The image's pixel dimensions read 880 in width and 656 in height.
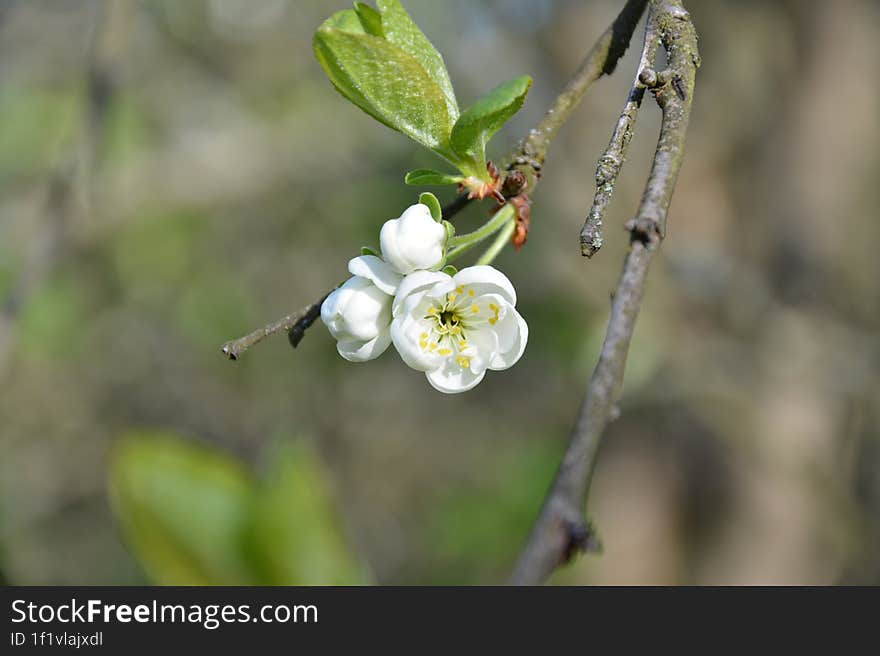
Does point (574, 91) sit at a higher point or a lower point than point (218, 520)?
higher

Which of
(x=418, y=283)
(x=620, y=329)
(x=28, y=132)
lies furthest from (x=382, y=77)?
(x=28, y=132)

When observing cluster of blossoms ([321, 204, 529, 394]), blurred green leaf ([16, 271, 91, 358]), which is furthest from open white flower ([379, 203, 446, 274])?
blurred green leaf ([16, 271, 91, 358])

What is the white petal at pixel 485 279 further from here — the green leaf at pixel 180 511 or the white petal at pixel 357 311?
the green leaf at pixel 180 511

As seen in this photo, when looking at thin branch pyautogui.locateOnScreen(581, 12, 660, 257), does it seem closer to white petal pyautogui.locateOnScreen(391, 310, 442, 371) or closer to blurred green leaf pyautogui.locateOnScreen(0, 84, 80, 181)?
white petal pyautogui.locateOnScreen(391, 310, 442, 371)

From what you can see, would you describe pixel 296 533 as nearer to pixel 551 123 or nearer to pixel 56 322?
pixel 551 123

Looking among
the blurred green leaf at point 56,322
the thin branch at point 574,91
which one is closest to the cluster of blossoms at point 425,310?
the thin branch at point 574,91
